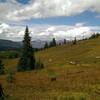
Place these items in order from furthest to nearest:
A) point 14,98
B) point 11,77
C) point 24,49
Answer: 1. point 24,49
2. point 11,77
3. point 14,98

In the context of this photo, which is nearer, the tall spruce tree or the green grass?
the green grass

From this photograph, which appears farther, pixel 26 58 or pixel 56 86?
pixel 26 58

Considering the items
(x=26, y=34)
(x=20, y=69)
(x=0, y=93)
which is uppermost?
(x=26, y=34)

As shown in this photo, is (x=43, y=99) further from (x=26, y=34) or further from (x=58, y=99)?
(x=26, y=34)

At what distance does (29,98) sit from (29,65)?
55.7m

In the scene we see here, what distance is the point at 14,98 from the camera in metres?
22.9

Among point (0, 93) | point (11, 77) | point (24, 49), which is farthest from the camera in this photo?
point (24, 49)

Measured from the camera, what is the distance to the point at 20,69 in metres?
78.1

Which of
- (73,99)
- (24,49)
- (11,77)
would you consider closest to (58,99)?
(73,99)

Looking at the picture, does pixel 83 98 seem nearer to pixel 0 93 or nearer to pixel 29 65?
pixel 0 93

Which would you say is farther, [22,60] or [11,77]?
[22,60]

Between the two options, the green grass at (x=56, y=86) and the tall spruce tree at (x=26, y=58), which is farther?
the tall spruce tree at (x=26, y=58)

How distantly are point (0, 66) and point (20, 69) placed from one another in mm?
6618

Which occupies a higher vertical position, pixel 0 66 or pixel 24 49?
pixel 24 49
